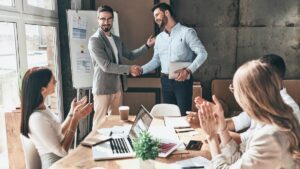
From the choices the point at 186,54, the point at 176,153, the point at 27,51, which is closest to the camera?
the point at 176,153

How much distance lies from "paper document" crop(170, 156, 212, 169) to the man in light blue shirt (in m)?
1.77

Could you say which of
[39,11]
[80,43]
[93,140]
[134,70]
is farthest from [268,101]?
[80,43]

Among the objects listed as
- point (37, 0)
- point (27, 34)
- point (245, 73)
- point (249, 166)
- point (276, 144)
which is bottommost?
point (249, 166)

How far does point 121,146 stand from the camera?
1.94 meters

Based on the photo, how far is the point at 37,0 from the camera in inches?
140

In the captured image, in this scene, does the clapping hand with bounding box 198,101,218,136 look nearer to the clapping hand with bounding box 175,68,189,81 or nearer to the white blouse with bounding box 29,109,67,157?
the white blouse with bounding box 29,109,67,157

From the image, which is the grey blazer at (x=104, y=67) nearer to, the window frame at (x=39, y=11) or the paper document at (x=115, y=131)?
the window frame at (x=39, y=11)

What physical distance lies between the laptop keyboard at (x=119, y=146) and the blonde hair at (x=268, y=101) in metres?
0.86

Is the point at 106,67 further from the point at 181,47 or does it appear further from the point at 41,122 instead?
the point at 41,122

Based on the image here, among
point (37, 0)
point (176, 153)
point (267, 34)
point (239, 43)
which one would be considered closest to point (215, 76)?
point (239, 43)

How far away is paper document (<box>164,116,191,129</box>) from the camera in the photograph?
2.39 meters

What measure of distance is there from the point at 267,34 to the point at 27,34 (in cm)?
342

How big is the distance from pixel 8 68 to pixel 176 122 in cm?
176

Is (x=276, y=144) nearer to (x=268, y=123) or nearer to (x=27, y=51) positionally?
(x=268, y=123)
